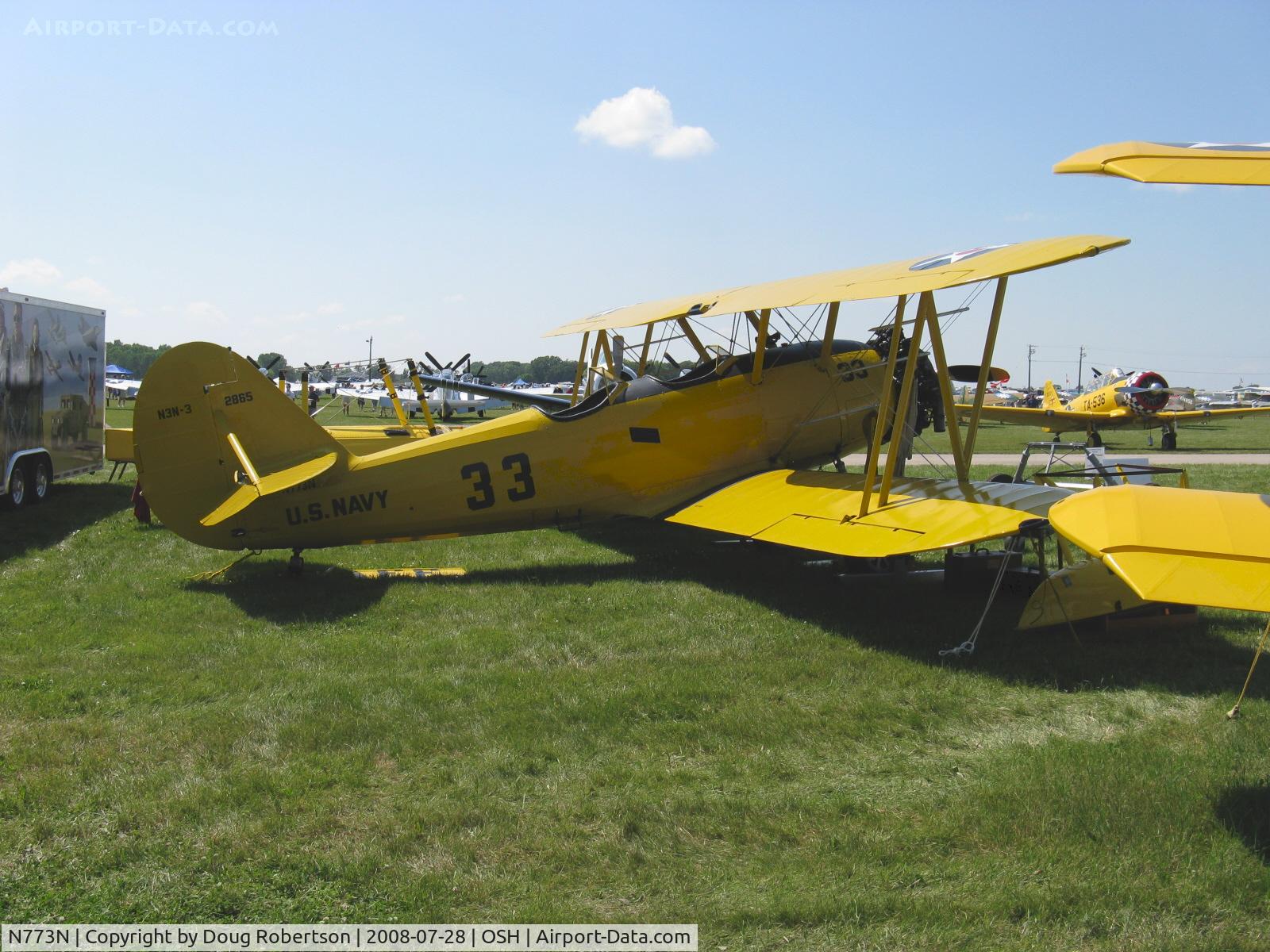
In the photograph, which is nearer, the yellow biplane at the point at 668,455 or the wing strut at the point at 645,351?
the yellow biplane at the point at 668,455

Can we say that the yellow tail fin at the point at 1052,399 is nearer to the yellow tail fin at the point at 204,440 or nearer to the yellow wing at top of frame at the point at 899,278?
the yellow wing at top of frame at the point at 899,278

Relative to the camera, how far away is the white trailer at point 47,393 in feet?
39.7

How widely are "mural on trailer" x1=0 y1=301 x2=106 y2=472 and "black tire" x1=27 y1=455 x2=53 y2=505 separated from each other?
0.68ft

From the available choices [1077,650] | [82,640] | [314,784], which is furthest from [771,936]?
[82,640]

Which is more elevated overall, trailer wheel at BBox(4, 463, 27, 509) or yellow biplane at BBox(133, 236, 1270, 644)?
yellow biplane at BBox(133, 236, 1270, 644)

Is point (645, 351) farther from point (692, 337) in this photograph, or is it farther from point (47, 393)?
point (47, 393)

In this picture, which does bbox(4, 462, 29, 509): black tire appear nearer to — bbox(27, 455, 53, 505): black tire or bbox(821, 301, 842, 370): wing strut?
bbox(27, 455, 53, 505): black tire

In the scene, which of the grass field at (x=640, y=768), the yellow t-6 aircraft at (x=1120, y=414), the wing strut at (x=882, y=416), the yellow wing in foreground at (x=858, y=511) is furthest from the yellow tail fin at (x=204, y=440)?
the yellow t-6 aircraft at (x=1120, y=414)

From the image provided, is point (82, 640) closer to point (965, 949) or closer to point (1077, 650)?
point (965, 949)

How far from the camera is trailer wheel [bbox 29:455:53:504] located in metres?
13.1

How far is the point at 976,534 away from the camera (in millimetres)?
6176

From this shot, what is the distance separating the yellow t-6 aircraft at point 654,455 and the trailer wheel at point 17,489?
19.6 feet
